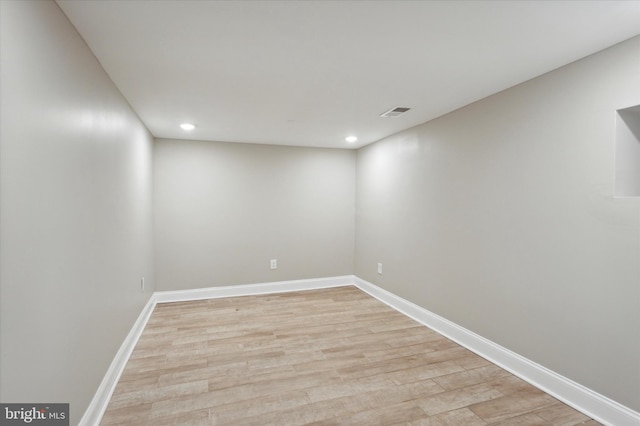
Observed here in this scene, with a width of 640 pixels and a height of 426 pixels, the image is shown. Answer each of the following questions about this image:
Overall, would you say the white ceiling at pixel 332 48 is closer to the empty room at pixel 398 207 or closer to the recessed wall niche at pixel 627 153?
the empty room at pixel 398 207

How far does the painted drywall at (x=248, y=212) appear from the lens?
409cm

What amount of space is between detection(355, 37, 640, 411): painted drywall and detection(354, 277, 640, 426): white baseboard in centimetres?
6

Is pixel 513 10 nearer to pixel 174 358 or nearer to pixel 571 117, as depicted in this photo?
pixel 571 117

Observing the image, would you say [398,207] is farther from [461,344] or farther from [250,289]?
[250,289]

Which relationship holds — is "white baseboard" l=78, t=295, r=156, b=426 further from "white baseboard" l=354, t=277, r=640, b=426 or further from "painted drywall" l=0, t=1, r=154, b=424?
"white baseboard" l=354, t=277, r=640, b=426

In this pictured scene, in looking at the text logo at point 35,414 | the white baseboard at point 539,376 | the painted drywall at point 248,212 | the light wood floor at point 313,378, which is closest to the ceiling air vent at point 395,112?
the painted drywall at point 248,212

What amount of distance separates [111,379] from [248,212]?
2.58 meters

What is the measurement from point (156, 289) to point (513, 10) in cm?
442

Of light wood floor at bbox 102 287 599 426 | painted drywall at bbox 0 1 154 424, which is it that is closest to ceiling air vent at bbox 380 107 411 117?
light wood floor at bbox 102 287 599 426

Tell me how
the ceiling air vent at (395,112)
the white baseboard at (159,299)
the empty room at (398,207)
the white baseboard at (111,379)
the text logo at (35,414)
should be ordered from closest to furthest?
the text logo at (35,414), the empty room at (398,207), the white baseboard at (111,379), the white baseboard at (159,299), the ceiling air vent at (395,112)

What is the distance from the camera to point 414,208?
3521mm

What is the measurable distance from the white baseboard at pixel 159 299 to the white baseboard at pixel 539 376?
5.44 feet

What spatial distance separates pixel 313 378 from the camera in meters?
2.32

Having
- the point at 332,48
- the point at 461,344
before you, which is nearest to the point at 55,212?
the point at 332,48
